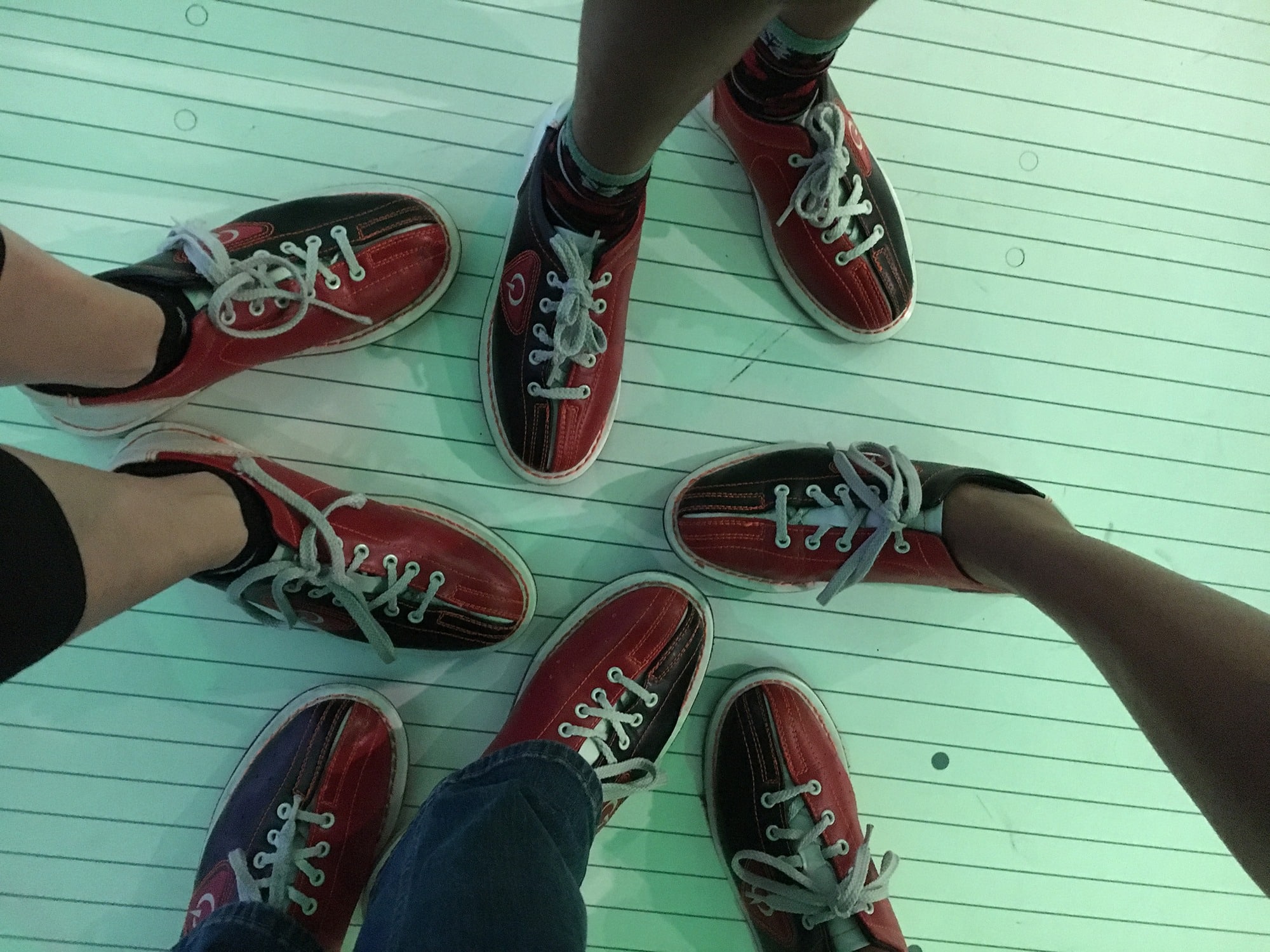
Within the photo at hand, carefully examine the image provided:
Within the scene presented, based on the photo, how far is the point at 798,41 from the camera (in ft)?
3.14

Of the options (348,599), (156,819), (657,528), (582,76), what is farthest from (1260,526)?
(156,819)

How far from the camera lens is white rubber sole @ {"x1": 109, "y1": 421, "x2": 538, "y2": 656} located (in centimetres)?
105

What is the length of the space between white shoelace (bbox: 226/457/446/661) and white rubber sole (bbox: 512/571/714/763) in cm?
21

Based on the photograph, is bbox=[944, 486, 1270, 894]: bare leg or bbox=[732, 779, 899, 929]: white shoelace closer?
bbox=[944, 486, 1270, 894]: bare leg

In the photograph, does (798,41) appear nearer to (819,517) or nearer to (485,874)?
(819,517)

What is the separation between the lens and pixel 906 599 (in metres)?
1.25

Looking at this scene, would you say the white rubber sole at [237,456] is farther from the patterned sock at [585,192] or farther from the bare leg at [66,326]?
the patterned sock at [585,192]

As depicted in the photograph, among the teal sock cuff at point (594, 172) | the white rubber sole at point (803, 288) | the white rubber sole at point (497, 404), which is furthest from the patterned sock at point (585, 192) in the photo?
the white rubber sole at point (803, 288)

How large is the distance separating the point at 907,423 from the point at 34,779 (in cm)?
157

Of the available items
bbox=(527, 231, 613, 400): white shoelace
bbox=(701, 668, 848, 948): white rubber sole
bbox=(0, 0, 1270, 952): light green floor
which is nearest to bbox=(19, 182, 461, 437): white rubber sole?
bbox=(0, 0, 1270, 952): light green floor

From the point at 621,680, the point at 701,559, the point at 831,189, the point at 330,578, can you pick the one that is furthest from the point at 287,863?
the point at 831,189

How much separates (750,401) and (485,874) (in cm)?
81

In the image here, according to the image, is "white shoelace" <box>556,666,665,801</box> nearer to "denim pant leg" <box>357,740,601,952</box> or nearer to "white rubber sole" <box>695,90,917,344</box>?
"denim pant leg" <box>357,740,601,952</box>

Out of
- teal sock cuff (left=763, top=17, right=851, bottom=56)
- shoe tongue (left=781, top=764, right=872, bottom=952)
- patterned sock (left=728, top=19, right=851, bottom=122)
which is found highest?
teal sock cuff (left=763, top=17, right=851, bottom=56)
